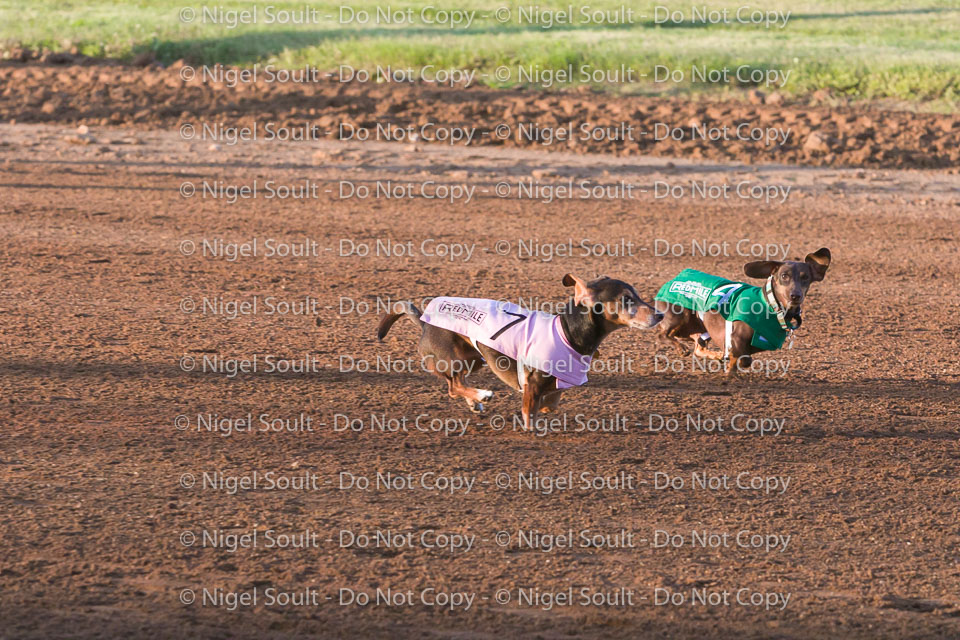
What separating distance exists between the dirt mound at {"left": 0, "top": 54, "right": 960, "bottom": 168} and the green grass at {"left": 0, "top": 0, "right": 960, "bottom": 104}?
2.19m

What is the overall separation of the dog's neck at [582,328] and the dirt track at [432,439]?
0.73 meters

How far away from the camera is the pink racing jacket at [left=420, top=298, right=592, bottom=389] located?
6.51m

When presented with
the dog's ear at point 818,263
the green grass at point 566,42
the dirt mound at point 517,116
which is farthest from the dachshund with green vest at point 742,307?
the green grass at point 566,42

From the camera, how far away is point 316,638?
477 centimetres

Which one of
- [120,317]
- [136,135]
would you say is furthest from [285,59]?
[120,317]

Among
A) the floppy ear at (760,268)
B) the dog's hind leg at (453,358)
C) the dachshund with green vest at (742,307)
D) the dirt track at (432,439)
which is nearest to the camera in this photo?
the dirt track at (432,439)

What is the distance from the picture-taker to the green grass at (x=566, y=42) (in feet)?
69.5

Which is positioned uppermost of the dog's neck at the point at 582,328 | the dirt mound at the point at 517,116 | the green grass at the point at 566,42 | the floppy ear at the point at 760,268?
the green grass at the point at 566,42

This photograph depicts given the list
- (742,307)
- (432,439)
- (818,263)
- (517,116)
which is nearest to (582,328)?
(432,439)

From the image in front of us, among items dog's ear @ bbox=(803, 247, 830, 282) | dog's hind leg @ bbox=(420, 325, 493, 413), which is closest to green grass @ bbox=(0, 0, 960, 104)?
dog's ear @ bbox=(803, 247, 830, 282)

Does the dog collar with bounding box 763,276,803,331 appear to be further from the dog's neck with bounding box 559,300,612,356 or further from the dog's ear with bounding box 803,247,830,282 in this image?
the dog's neck with bounding box 559,300,612,356

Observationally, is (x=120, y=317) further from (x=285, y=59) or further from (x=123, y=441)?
(x=285, y=59)

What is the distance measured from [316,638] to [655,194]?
35.0ft

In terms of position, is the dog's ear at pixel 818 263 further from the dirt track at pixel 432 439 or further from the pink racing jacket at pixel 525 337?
the pink racing jacket at pixel 525 337
